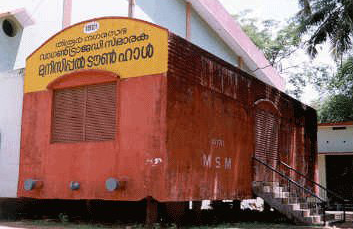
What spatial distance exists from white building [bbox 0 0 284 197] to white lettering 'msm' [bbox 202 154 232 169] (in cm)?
543

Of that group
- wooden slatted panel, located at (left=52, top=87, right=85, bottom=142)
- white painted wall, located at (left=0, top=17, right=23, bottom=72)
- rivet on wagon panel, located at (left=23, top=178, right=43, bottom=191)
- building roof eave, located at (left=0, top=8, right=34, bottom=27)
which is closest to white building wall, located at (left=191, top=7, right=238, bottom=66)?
building roof eave, located at (left=0, top=8, right=34, bottom=27)

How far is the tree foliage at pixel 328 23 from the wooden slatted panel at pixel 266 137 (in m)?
8.81

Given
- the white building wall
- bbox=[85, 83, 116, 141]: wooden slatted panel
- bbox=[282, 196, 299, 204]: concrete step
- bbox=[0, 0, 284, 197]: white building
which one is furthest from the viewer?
the white building wall

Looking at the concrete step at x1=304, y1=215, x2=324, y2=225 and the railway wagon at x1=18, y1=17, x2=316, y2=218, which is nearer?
the railway wagon at x1=18, y1=17, x2=316, y2=218

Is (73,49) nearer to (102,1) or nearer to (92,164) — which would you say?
(92,164)

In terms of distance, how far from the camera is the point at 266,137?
14477mm

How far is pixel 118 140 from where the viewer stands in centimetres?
1070

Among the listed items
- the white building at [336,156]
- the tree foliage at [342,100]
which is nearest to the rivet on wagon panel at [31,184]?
the white building at [336,156]

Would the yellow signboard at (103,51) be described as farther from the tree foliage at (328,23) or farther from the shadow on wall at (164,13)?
the tree foliage at (328,23)

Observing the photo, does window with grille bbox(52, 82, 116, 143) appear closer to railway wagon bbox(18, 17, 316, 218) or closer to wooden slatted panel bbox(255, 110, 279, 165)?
railway wagon bbox(18, 17, 316, 218)

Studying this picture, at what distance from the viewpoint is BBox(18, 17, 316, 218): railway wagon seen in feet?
33.7

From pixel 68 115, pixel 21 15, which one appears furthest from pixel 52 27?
pixel 68 115

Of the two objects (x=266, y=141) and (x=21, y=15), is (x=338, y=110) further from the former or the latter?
(x=21, y=15)

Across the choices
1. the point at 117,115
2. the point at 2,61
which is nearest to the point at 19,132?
the point at 117,115
